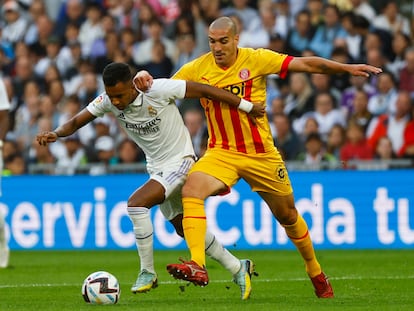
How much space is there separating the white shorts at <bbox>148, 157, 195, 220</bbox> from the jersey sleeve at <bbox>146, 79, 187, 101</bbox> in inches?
24.9

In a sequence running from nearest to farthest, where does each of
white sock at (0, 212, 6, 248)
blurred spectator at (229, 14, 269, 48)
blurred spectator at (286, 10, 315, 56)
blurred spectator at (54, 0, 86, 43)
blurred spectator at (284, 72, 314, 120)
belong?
white sock at (0, 212, 6, 248) → blurred spectator at (284, 72, 314, 120) → blurred spectator at (286, 10, 315, 56) → blurred spectator at (229, 14, 269, 48) → blurred spectator at (54, 0, 86, 43)

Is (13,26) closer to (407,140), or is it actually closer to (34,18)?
(34,18)

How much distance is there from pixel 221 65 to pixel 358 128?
7.88 meters

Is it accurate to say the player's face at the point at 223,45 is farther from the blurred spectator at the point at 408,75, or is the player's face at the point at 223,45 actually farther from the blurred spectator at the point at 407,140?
the blurred spectator at the point at 408,75

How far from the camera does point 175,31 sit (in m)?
20.9

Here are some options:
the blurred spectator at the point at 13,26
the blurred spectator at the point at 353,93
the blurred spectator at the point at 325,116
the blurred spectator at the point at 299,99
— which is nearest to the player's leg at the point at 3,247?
the blurred spectator at the point at 325,116

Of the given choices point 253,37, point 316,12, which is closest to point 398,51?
point 316,12

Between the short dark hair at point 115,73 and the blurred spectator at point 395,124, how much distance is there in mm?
8706

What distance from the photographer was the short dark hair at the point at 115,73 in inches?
396

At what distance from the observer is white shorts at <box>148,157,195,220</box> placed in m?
10.5

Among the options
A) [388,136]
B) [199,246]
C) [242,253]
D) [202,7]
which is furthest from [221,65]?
[202,7]

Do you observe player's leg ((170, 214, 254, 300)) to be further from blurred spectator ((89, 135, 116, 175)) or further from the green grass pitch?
blurred spectator ((89, 135, 116, 175))

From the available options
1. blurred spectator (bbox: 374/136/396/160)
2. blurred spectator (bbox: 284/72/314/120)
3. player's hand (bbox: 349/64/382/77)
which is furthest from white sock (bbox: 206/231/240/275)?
blurred spectator (bbox: 284/72/314/120)

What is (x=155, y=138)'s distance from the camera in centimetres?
1066
